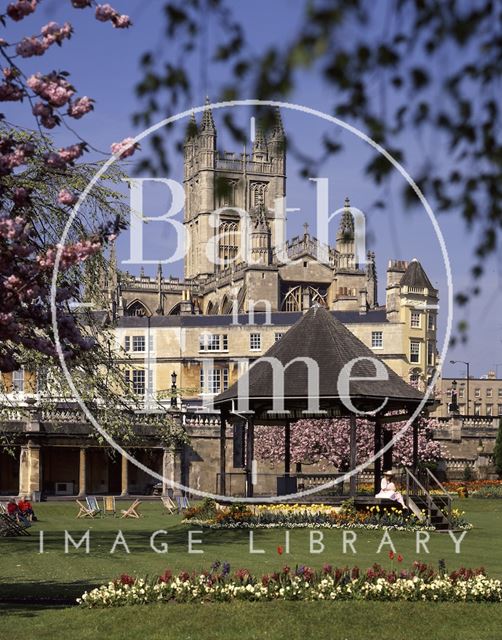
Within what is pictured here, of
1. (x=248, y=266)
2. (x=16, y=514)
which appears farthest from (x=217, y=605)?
(x=248, y=266)

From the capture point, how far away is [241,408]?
32188mm

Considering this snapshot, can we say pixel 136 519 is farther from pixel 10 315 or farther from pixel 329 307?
pixel 329 307

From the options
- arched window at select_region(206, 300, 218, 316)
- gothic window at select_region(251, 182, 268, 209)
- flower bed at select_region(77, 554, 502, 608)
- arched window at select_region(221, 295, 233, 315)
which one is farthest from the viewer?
gothic window at select_region(251, 182, 268, 209)

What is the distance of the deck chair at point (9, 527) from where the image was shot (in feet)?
97.7

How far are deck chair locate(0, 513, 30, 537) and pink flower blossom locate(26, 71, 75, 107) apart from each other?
19.8 meters

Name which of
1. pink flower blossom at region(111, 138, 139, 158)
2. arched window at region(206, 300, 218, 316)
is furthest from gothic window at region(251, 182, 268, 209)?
pink flower blossom at region(111, 138, 139, 158)

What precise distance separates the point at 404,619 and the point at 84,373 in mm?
10853

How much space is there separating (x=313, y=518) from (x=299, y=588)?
522 inches

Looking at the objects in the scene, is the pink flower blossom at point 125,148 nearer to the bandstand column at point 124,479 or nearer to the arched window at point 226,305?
the bandstand column at point 124,479

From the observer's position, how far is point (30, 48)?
10883 mm

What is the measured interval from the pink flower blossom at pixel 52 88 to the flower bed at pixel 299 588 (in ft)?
23.9

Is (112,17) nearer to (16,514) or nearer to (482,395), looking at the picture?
(16,514)

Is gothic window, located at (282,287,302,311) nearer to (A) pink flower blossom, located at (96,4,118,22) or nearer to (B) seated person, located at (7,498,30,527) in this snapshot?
(B) seated person, located at (7,498,30,527)

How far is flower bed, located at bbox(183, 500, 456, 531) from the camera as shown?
29.2m
